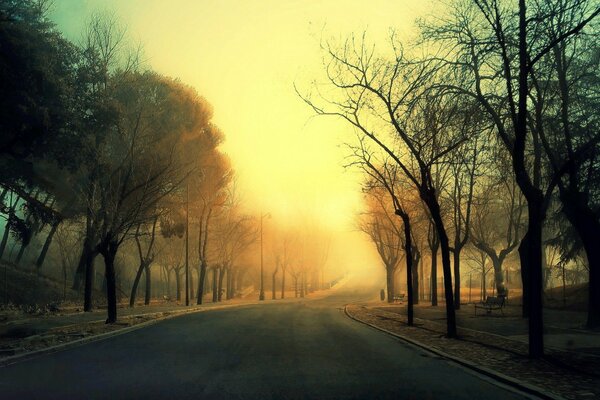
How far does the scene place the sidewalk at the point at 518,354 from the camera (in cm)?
897

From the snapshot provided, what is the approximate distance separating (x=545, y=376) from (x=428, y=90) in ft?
27.1

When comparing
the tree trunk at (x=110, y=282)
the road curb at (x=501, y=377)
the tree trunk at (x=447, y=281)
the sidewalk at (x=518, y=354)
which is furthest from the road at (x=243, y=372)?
the tree trunk at (x=110, y=282)

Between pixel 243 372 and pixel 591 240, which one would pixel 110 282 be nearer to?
pixel 243 372

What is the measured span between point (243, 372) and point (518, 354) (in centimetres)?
625

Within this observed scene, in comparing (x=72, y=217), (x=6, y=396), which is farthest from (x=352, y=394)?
(x=72, y=217)

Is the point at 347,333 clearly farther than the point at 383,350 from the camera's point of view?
Yes

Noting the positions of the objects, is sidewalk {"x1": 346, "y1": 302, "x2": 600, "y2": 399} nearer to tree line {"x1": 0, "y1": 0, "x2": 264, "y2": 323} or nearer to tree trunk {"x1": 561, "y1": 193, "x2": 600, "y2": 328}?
tree trunk {"x1": 561, "y1": 193, "x2": 600, "y2": 328}

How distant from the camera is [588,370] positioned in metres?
10.2

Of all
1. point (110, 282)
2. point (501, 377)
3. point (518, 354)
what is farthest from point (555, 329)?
point (110, 282)

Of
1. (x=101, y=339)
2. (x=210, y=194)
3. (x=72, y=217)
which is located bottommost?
(x=101, y=339)

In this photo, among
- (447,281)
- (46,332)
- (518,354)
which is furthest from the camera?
(46,332)

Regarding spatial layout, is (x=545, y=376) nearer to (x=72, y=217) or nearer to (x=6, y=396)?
(x=6, y=396)

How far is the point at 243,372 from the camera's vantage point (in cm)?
1012

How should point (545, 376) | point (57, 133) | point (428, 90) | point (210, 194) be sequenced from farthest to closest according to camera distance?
point (210, 194), point (57, 133), point (428, 90), point (545, 376)
